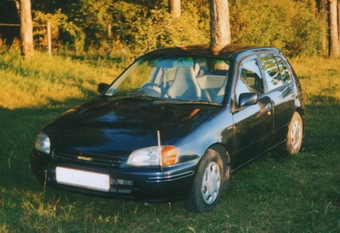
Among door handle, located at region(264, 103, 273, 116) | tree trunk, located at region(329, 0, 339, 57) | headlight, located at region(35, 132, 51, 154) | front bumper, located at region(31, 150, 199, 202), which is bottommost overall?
tree trunk, located at region(329, 0, 339, 57)

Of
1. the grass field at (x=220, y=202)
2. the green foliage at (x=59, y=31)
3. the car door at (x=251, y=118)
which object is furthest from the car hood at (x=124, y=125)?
the green foliage at (x=59, y=31)

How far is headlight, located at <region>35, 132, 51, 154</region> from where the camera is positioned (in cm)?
543

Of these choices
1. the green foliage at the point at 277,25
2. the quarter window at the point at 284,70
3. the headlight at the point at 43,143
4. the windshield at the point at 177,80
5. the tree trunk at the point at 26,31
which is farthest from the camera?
the green foliage at the point at 277,25

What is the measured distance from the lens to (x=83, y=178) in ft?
16.8

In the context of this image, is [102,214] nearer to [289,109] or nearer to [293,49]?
[289,109]

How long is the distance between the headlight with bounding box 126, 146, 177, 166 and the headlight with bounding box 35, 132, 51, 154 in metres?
0.90

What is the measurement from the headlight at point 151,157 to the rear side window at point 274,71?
8.13ft

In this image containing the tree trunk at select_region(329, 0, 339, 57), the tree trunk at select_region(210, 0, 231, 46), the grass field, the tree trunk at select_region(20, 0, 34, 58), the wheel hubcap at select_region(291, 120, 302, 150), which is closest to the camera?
the grass field

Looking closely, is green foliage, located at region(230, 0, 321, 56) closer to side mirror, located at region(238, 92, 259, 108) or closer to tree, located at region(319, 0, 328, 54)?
tree, located at region(319, 0, 328, 54)

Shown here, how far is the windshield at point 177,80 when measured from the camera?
6176 millimetres

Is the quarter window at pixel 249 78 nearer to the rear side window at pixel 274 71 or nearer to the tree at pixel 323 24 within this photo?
the rear side window at pixel 274 71

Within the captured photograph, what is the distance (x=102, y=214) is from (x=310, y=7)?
88.9 feet

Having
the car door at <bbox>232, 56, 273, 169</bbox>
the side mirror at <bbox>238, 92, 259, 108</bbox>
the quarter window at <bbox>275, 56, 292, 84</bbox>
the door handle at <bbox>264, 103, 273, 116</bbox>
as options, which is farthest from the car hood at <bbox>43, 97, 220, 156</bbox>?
the quarter window at <bbox>275, 56, 292, 84</bbox>

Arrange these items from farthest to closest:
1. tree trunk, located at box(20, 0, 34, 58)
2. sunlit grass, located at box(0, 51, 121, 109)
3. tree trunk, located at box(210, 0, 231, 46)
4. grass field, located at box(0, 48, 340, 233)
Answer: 1. tree trunk, located at box(20, 0, 34, 58)
2. tree trunk, located at box(210, 0, 231, 46)
3. sunlit grass, located at box(0, 51, 121, 109)
4. grass field, located at box(0, 48, 340, 233)
